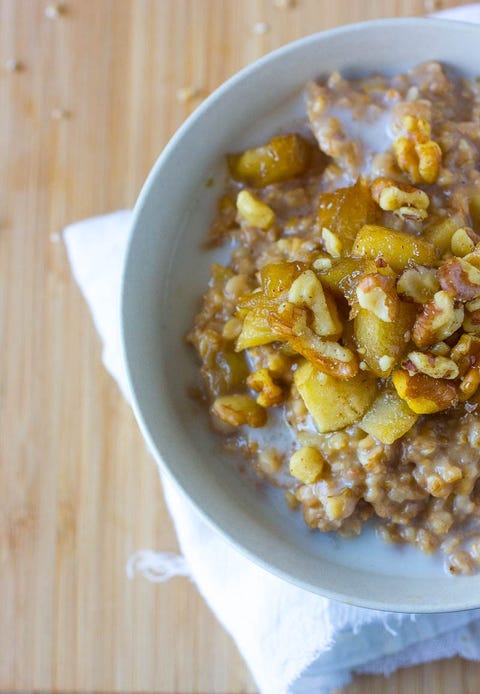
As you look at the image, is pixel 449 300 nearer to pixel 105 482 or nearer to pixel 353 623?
pixel 353 623

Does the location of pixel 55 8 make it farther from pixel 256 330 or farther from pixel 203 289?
pixel 256 330

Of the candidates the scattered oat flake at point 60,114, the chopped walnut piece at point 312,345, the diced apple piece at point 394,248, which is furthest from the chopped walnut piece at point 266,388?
the scattered oat flake at point 60,114

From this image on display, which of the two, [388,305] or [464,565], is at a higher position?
[388,305]

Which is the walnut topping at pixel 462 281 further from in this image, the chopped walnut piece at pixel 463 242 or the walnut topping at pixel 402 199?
the walnut topping at pixel 402 199

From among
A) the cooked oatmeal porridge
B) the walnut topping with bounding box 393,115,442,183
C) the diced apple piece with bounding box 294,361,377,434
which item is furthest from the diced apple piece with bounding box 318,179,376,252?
the diced apple piece with bounding box 294,361,377,434

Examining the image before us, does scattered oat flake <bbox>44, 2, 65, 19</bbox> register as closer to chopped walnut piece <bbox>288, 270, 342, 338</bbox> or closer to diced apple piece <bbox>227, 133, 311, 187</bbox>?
diced apple piece <bbox>227, 133, 311, 187</bbox>

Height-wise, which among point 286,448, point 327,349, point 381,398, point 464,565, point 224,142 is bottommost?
point 464,565

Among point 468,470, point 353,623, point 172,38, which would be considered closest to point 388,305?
point 468,470
